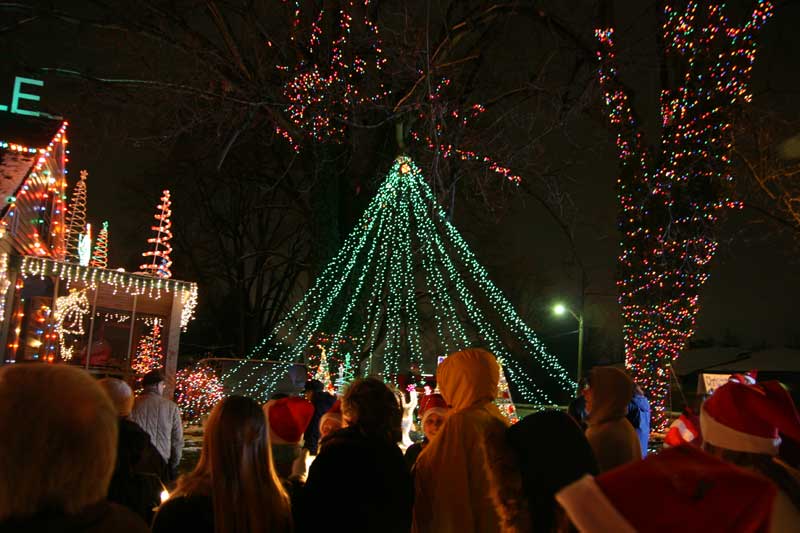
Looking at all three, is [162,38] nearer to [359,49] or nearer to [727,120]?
[359,49]

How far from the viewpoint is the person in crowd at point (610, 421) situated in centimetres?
406

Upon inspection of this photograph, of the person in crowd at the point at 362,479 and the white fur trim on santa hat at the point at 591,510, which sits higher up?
the white fur trim on santa hat at the point at 591,510

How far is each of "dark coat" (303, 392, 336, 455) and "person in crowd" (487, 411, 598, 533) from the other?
5095 mm

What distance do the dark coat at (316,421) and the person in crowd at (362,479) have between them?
15.7 feet

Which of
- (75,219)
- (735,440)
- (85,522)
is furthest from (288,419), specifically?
(75,219)

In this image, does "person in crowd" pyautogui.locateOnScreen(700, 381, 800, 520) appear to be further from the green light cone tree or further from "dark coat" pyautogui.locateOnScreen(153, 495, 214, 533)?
the green light cone tree

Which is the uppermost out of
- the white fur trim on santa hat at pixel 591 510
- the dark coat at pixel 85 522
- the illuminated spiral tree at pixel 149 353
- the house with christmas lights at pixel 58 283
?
the house with christmas lights at pixel 58 283

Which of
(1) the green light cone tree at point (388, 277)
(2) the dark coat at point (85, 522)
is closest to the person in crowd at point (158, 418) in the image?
(2) the dark coat at point (85, 522)

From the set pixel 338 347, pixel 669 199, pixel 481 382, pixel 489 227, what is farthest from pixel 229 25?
pixel 489 227

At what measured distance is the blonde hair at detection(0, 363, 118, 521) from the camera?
166 cm

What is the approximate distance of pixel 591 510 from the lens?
1455 millimetres

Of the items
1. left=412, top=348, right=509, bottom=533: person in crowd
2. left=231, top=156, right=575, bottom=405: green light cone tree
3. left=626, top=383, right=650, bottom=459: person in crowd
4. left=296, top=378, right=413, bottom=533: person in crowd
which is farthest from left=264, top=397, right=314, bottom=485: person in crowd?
left=231, top=156, right=575, bottom=405: green light cone tree

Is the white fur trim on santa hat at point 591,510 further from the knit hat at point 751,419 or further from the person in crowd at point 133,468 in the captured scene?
the person in crowd at point 133,468

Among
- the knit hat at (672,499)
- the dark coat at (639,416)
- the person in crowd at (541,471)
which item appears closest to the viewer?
A: the knit hat at (672,499)
